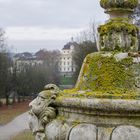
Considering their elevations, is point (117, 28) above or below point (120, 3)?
below

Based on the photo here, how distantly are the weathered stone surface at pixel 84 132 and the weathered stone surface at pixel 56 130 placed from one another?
0.49 ft

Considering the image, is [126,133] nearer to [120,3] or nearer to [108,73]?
[108,73]

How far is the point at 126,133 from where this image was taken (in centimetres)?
586

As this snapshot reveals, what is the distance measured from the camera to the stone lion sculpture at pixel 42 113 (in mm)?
6434

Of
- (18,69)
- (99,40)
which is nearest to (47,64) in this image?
(18,69)

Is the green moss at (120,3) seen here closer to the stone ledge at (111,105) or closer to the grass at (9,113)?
the stone ledge at (111,105)

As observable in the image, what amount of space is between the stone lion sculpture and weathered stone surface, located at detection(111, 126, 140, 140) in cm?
88

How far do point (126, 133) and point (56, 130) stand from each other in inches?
32.4

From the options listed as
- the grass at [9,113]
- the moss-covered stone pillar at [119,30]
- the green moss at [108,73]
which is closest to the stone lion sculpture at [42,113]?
the green moss at [108,73]

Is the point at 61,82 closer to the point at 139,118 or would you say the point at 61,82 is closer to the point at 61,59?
the point at 61,59

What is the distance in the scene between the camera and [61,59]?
141 m

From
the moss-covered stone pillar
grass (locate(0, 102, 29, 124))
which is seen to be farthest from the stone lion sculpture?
grass (locate(0, 102, 29, 124))

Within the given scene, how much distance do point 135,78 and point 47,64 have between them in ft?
388

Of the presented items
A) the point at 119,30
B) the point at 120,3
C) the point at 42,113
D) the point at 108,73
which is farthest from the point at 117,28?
the point at 42,113
